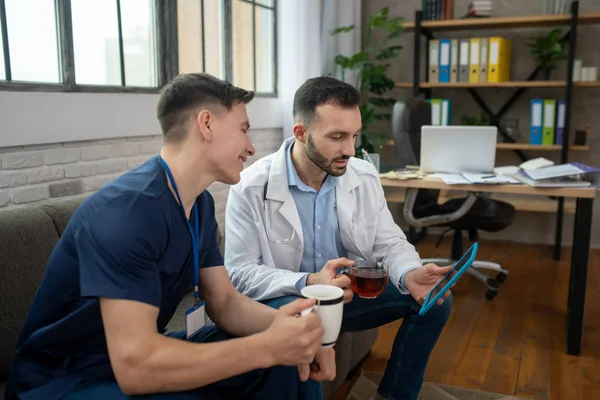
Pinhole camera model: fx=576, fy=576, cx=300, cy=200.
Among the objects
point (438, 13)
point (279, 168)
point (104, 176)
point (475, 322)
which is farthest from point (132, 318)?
point (438, 13)

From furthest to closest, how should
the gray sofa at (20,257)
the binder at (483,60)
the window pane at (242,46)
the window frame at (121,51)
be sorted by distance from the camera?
the binder at (483,60), the window pane at (242,46), the window frame at (121,51), the gray sofa at (20,257)

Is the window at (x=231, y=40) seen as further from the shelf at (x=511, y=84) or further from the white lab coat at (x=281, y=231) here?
the white lab coat at (x=281, y=231)

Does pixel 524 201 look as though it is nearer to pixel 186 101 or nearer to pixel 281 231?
pixel 281 231

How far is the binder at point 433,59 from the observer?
410 cm

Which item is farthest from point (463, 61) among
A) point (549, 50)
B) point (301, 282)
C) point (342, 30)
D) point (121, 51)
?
point (301, 282)

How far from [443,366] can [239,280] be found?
1.05 meters

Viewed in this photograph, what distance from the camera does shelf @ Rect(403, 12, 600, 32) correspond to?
12.4ft

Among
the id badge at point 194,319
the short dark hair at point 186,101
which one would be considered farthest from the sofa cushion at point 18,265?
the short dark hair at point 186,101

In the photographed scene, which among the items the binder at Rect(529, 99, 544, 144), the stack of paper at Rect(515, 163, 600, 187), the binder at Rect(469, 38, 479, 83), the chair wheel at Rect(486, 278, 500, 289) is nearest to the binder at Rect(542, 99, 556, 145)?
the binder at Rect(529, 99, 544, 144)

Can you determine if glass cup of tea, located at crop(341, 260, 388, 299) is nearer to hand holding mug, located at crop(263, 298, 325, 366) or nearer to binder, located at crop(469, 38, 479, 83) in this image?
hand holding mug, located at crop(263, 298, 325, 366)

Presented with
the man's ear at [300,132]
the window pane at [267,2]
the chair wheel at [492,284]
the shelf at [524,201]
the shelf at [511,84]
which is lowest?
the chair wheel at [492,284]

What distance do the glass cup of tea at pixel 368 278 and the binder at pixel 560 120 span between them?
9.35ft

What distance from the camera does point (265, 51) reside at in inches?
154

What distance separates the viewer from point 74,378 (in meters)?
1.15
